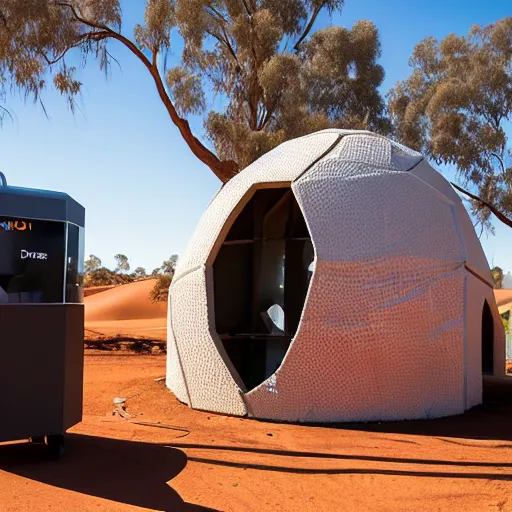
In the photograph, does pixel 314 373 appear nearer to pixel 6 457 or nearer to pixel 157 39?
pixel 6 457

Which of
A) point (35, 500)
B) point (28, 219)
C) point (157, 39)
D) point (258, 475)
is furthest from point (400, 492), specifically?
point (157, 39)

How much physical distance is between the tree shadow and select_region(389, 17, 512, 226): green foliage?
54.0ft

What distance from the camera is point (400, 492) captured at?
480 centimetres

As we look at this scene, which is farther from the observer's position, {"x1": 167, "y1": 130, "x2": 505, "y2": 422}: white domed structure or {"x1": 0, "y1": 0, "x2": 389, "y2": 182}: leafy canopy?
{"x1": 0, "y1": 0, "x2": 389, "y2": 182}: leafy canopy

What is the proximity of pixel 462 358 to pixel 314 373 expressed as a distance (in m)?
1.97

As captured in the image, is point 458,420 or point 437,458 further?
point 458,420

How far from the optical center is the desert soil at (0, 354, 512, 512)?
178 inches

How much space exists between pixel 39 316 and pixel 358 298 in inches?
139

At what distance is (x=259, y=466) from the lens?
5.45 metres

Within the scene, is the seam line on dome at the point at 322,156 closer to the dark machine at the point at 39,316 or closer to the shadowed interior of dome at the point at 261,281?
the shadowed interior of dome at the point at 261,281

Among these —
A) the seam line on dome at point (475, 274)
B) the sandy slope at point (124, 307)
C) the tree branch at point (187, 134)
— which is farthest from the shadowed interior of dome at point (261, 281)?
the sandy slope at point (124, 307)

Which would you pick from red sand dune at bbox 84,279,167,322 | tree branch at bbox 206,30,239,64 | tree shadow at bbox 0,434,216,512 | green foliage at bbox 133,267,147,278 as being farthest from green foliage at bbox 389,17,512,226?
green foliage at bbox 133,267,147,278

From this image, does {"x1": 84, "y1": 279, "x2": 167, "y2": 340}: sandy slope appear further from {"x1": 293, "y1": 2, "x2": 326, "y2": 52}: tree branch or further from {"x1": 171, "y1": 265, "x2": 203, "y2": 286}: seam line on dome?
{"x1": 171, "y1": 265, "x2": 203, "y2": 286}: seam line on dome

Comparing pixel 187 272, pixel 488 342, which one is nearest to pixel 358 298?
pixel 187 272
